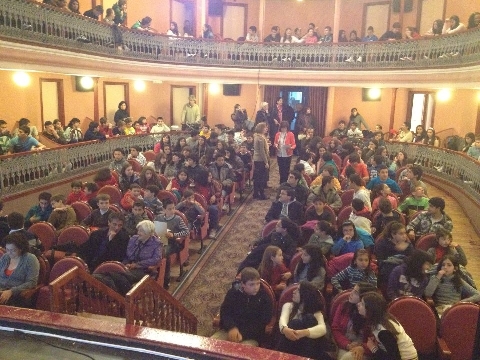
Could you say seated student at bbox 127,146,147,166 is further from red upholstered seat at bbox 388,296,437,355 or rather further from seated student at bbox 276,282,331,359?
red upholstered seat at bbox 388,296,437,355

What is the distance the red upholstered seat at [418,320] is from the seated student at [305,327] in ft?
2.27

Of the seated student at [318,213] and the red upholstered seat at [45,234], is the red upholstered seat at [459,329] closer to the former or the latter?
the seated student at [318,213]

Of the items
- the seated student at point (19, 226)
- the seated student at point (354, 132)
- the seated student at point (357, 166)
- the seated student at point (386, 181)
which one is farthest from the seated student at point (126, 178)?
the seated student at point (354, 132)

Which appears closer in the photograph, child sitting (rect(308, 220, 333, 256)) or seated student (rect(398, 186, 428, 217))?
child sitting (rect(308, 220, 333, 256))

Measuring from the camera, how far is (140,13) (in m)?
15.7

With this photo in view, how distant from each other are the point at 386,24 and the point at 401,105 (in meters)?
3.09

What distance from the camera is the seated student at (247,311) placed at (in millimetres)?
4230

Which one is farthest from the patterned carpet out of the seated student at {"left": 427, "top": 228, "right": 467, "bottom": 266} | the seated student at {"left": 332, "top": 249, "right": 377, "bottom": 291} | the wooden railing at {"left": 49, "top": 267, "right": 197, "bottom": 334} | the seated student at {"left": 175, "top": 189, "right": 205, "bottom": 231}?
the seated student at {"left": 427, "top": 228, "right": 467, "bottom": 266}

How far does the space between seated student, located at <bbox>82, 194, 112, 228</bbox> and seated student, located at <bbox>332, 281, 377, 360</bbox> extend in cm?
359

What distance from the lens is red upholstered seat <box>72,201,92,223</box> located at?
6.93 meters

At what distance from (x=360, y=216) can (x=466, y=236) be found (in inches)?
126

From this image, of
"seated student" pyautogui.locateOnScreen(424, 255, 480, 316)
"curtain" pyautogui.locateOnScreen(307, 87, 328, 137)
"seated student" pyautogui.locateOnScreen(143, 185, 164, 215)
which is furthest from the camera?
"curtain" pyautogui.locateOnScreen(307, 87, 328, 137)

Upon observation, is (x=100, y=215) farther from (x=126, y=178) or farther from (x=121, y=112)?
(x=121, y=112)

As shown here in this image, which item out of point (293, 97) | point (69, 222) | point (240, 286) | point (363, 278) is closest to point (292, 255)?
point (363, 278)
